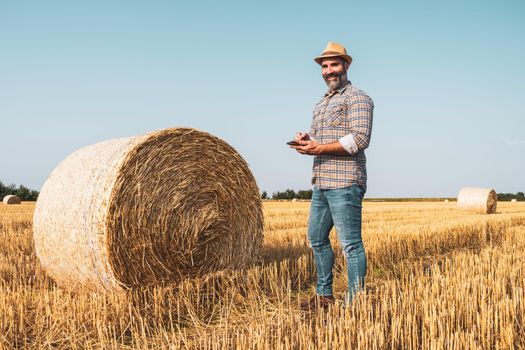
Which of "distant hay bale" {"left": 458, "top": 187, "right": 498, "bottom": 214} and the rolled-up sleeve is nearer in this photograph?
the rolled-up sleeve

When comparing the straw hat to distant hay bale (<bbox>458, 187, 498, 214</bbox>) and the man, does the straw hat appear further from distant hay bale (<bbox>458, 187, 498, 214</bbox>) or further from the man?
distant hay bale (<bbox>458, 187, 498, 214</bbox>)

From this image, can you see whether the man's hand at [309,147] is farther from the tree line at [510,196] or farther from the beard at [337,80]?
the tree line at [510,196]

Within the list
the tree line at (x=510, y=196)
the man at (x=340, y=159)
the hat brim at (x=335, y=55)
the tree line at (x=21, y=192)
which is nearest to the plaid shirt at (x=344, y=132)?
the man at (x=340, y=159)

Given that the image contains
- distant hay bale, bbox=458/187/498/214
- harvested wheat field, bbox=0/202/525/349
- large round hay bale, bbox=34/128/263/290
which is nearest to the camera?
harvested wheat field, bbox=0/202/525/349

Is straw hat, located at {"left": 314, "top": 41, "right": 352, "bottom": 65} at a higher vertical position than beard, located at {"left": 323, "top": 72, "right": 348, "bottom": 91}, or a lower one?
higher

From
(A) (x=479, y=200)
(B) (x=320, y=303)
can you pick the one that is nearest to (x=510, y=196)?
(A) (x=479, y=200)

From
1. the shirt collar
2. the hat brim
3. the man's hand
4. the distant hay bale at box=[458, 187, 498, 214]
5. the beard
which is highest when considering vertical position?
the hat brim

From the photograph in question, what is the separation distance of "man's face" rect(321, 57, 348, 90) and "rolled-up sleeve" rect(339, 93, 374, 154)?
0.27m

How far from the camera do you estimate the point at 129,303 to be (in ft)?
14.4

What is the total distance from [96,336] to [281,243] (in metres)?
4.60

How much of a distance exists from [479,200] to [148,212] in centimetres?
1734

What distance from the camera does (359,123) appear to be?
13.9 feet

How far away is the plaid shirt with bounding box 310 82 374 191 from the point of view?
13.9 ft

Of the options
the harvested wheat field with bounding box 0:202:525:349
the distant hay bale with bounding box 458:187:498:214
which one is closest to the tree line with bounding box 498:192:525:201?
the distant hay bale with bounding box 458:187:498:214
